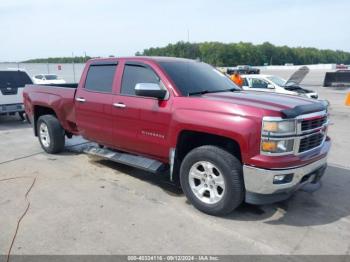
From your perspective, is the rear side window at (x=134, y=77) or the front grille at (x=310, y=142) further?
the rear side window at (x=134, y=77)

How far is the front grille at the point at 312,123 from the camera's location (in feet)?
13.3

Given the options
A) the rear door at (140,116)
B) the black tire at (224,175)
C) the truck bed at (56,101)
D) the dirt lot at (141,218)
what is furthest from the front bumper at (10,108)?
the black tire at (224,175)

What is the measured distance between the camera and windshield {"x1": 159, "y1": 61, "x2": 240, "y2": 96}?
4.91 meters

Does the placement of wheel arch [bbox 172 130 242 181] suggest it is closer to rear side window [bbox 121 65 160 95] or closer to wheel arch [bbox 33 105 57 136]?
rear side window [bbox 121 65 160 95]

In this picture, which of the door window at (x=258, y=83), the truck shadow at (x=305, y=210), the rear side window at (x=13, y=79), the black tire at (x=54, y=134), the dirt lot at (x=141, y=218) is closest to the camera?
the dirt lot at (x=141, y=218)

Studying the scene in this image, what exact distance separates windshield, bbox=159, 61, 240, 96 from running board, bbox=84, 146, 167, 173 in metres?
1.09

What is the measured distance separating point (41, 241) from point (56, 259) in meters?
0.43

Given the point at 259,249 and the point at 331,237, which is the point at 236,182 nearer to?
the point at 259,249

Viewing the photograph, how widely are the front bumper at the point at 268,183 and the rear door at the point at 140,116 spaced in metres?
1.28

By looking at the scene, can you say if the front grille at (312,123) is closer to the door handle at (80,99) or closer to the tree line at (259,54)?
the door handle at (80,99)

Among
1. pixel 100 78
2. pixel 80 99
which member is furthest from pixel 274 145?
pixel 80 99

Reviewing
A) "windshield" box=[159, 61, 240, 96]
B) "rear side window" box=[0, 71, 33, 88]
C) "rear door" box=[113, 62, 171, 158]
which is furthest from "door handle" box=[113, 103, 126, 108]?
"rear side window" box=[0, 71, 33, 88]

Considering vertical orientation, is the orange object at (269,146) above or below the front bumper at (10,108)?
above

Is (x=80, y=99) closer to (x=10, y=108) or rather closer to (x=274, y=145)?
(x=274, y=145)
